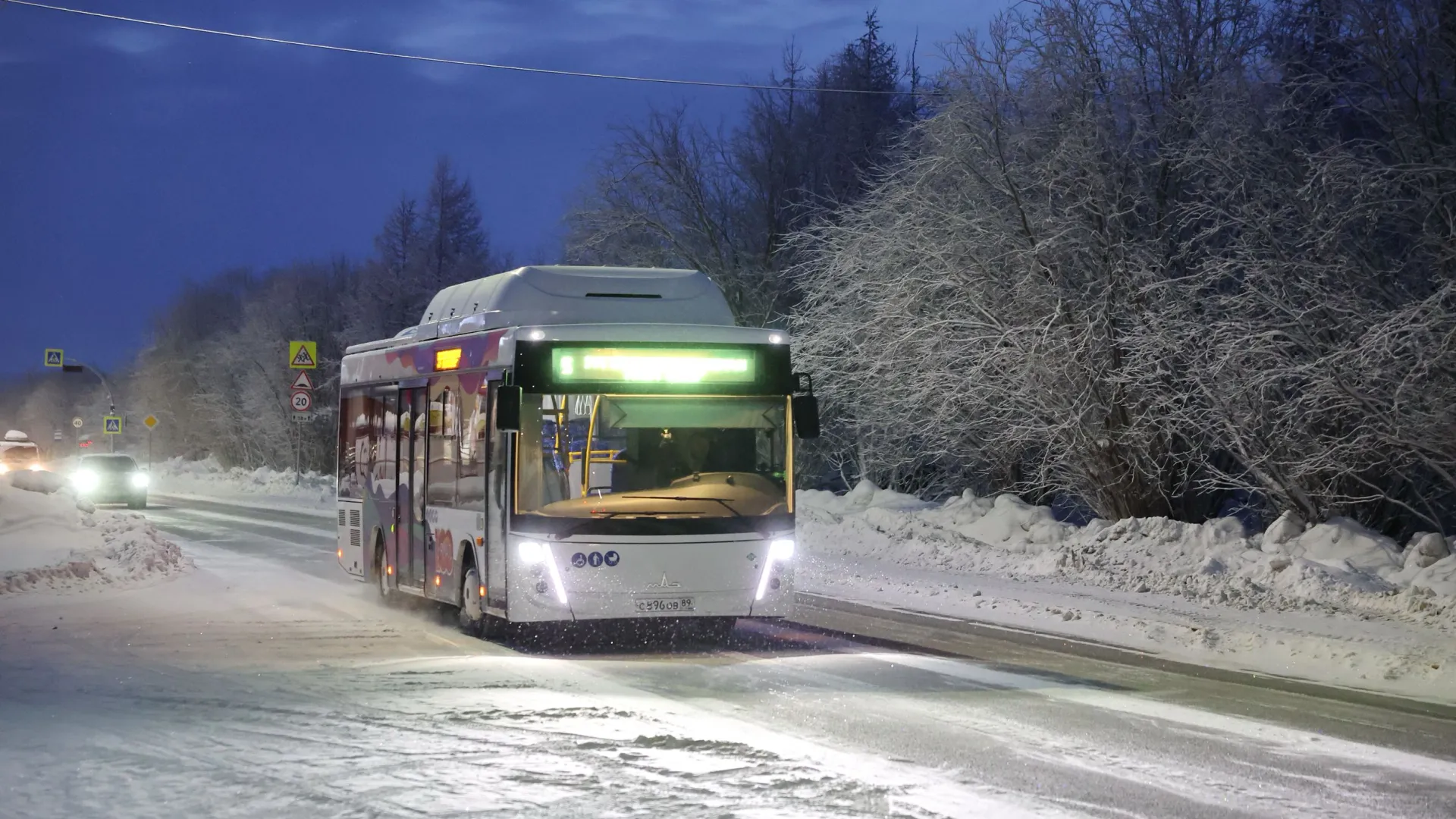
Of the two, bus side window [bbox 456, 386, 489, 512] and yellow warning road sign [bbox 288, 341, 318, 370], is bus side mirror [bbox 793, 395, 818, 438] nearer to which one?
bus side window [bbox 456, 386, 489, 512]

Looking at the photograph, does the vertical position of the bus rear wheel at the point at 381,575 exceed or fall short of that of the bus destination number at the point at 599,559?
it falls short

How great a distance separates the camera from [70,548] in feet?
68.5

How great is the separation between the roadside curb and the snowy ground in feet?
0.97

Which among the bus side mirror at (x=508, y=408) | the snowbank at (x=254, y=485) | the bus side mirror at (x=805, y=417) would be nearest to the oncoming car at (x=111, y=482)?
the snowbank at (x=254, y=485)

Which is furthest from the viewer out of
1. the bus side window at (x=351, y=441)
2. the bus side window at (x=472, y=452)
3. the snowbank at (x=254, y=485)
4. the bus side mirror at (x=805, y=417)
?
the snowbank at (x=254, y=485)

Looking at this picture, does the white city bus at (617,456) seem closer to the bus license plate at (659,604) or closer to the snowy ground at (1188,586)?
the bus license plate at (659,604)

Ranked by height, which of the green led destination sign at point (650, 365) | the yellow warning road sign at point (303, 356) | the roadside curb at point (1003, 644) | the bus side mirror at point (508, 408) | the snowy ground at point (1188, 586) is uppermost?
the yellow warning road sign at point (303, 356)

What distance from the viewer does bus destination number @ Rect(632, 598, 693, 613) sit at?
44.1ft

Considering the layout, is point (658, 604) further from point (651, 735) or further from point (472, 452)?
point (651, 735)

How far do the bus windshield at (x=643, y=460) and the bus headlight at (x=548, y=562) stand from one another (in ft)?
0.97

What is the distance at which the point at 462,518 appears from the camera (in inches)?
585

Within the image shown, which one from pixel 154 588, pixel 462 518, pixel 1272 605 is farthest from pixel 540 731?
pixel 154 588

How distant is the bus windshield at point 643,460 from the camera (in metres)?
13.5

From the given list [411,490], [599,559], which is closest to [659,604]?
[599,559]
